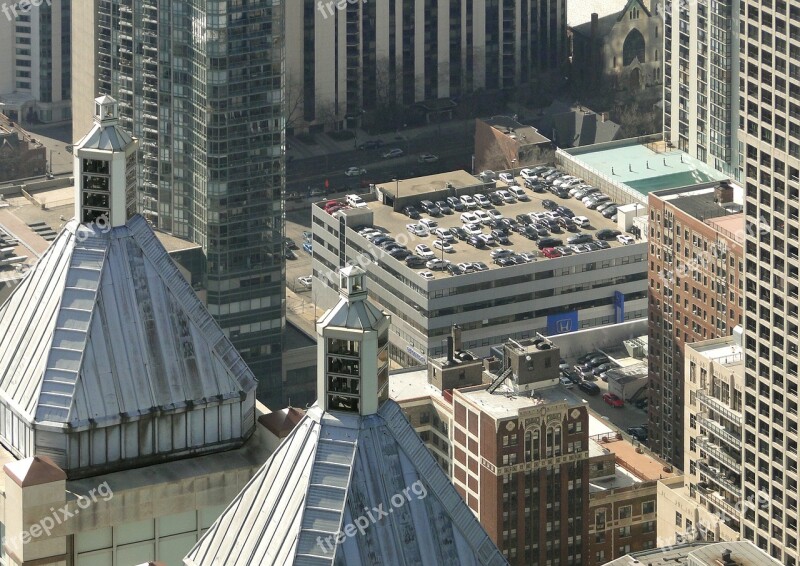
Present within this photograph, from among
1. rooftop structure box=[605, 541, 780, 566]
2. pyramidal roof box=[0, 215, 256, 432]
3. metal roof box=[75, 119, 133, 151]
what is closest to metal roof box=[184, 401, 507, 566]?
pyramidal roof box=[0, 215, 256, 432]

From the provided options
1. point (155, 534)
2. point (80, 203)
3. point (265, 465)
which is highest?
point (80, 203)

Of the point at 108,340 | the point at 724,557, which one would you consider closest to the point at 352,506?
the point at 108,340

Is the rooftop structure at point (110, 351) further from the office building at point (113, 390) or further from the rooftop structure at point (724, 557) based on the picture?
the rooftop structure at point (724, 557)

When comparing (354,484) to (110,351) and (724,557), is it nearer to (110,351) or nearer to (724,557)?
(110,351)

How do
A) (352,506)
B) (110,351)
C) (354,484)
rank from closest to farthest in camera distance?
(352,506) → (354,484) → (110,351)

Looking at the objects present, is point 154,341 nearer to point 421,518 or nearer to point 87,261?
point 87,261

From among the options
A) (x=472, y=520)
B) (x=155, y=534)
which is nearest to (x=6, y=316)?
(x=155, y=534)
